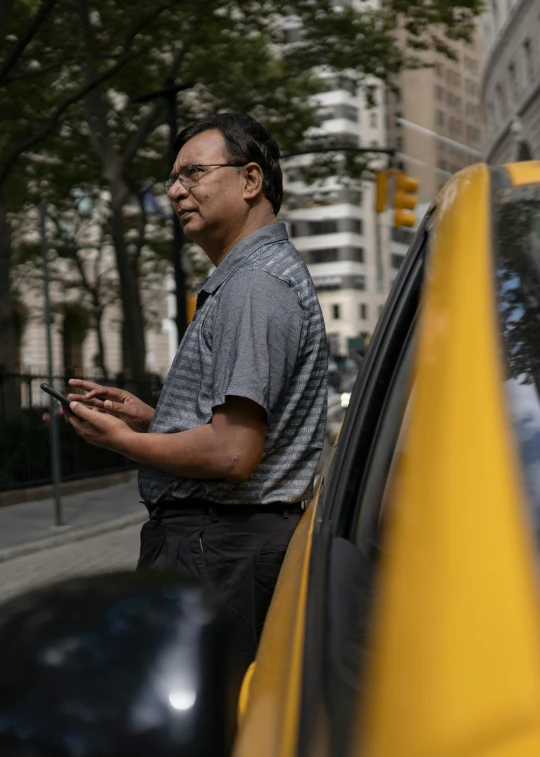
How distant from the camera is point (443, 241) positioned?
1379 millimetres

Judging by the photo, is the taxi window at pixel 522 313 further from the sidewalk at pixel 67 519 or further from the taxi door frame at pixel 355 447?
the sidewalk at pixel 67 519

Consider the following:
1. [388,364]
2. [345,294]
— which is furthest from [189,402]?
[345,294]

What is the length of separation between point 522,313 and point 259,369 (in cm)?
108

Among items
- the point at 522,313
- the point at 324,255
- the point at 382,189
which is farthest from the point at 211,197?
the point at 324,255

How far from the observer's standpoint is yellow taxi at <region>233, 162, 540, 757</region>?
2.31 ft

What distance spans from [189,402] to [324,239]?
91920 mm

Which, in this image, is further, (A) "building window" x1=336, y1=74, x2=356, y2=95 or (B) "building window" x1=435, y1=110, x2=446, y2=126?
(B) "building window" x1=435, y1=110, x2=446, y2=126

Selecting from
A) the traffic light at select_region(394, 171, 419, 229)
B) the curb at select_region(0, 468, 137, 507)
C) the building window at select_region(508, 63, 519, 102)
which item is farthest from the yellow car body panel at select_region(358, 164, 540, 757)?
the building window at select_region(508, 63, 519, 102)

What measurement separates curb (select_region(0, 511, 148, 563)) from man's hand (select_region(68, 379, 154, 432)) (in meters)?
8.17

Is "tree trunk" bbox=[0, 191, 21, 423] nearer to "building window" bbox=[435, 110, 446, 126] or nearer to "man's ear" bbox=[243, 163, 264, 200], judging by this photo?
"man's ear" bbox=[243, 163, 264, 200]

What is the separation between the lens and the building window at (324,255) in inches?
3684

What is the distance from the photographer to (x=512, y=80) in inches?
Answer: 1442

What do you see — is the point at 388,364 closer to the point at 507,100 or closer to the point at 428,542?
the point at 428,542

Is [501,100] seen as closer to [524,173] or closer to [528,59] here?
[528,59]
